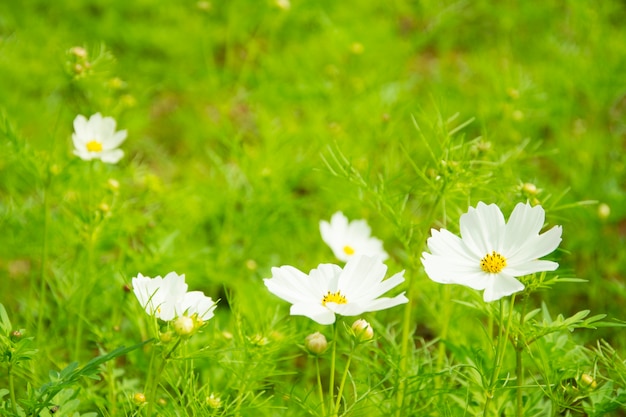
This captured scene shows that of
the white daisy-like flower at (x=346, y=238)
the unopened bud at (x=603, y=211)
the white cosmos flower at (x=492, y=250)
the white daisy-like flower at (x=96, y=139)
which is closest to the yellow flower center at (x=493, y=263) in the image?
the white cosmos flower at (x=492, y=250)

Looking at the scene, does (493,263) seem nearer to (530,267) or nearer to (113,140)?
(530,267)

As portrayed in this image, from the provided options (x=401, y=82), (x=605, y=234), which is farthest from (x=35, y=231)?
(x=605, y=234)

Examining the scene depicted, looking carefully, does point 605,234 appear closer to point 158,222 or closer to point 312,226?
point 312,226

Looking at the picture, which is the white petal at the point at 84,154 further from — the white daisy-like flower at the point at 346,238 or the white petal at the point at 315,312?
the white petal at the point at 315,312

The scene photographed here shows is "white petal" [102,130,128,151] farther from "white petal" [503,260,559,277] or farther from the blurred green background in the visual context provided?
"white petal" [503,260,559,277]

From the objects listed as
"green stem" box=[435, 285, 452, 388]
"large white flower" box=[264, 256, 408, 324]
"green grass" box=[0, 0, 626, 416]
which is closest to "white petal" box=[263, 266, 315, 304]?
"large white flower" box=[264, 256, 408, 324]

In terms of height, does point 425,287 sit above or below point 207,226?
above
